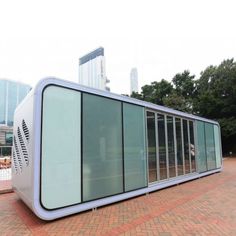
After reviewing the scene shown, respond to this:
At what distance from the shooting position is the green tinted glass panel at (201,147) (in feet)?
29.1

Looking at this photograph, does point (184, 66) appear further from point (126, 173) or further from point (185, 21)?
point (126, 173)

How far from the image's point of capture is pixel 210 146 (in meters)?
9.95

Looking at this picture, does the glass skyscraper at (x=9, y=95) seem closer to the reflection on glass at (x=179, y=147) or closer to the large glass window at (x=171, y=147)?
the reflection on glass at (x=179, y=147)

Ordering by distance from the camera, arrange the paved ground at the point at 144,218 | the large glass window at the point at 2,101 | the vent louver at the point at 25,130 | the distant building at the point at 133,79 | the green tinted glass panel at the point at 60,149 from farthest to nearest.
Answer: the distant building at the point at 133,79 → the large glass window at the point at 2,101 → the vent louver at the point at 25,130 → the green tinted glass panel at the point at 60,149 → the paved ground at the point at 144,218

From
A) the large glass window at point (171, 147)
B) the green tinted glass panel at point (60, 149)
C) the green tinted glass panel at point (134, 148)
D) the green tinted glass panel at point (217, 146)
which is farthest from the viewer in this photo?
the green tinted glass panel at point (217, 146)

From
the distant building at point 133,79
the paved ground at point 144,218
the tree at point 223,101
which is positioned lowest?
the paved ground at point 144,218

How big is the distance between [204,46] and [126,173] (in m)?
8.15

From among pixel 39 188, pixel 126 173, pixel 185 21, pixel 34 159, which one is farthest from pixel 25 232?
pixel 185 21

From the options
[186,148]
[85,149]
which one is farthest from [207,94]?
[85,149]

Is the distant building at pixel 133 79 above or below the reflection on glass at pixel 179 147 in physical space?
above

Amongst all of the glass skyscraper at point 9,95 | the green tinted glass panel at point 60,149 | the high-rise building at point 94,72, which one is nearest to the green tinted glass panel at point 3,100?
the glass skyscraper at point 9,95

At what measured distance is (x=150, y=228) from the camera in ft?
11.6

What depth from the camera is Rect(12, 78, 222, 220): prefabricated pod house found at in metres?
3.90

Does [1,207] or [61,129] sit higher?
[61,129]
